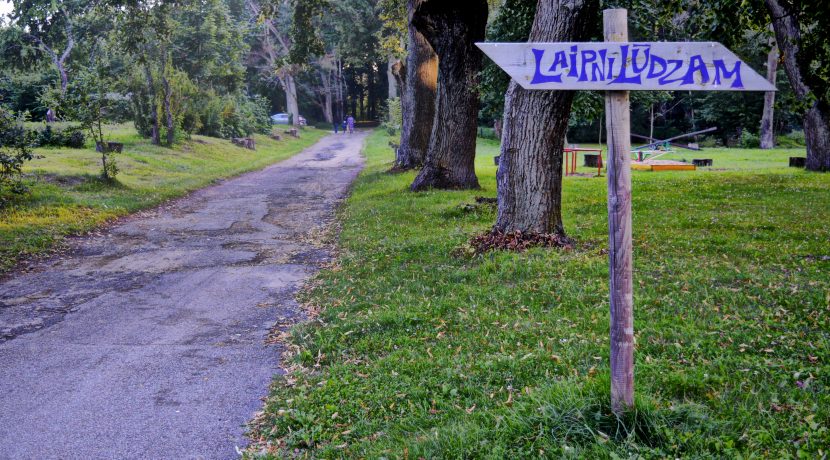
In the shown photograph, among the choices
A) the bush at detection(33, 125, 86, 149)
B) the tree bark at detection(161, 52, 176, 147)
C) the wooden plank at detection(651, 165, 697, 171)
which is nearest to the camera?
the wooden plank at detection(651, 165, 697, 171)

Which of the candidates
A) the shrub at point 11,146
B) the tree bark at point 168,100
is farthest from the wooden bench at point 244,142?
the shrub at point 11,146

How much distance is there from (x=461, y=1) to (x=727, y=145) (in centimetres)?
3426

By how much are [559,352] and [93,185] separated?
48.7 ft

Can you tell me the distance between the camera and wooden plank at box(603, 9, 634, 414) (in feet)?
12.1

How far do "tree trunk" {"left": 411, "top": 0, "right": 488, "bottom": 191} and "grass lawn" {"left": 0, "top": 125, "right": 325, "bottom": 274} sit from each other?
6741 mm

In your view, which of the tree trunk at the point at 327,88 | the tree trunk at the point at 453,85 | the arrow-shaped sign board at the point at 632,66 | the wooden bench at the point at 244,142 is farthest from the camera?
the tree trunk at the point at 327,88

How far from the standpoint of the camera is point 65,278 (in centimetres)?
902

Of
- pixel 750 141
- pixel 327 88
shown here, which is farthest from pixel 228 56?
pixel 750 141

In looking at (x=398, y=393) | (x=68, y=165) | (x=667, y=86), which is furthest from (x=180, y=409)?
(x=68, y=165)

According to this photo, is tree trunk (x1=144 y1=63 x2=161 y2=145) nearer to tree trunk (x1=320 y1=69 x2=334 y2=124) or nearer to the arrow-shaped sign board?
the arrow-shaped sign board

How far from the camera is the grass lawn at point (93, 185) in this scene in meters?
11.6

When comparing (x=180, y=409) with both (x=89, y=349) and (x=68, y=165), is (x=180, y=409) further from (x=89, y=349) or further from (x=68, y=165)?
(x=68, y=165)

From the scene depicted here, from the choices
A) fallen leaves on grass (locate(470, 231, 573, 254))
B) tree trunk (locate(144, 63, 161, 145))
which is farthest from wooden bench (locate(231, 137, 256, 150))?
fallen leaves on grass (locate(470, 231, 573, 254))

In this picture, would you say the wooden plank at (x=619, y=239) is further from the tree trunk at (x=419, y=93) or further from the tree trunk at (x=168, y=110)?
the tree trunk at (x=168, y=110)
